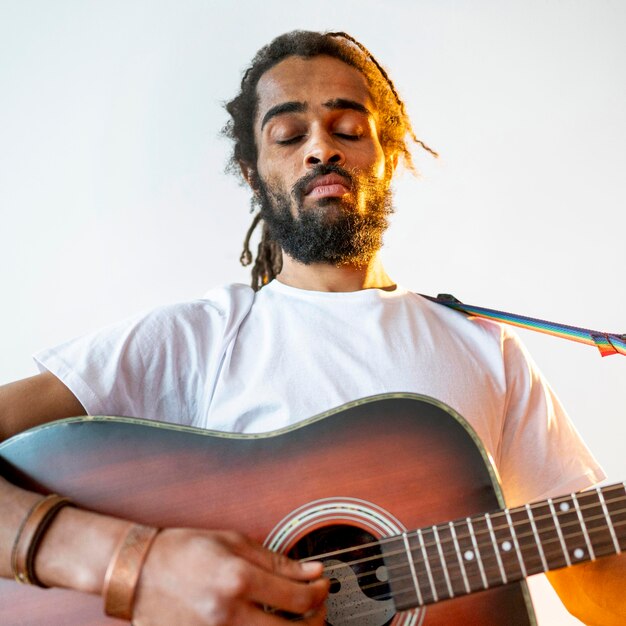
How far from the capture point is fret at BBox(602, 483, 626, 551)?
81cm

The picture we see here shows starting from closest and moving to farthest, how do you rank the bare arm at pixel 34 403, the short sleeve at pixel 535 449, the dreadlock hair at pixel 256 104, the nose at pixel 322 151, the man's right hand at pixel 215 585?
the man's right hand at pixel 215 585 < the bare arm at pixel 34 403 < the short sleeve at pixel 535 449 < the nose at pixel 322 151 < the dreadlock hair at pixel 256 104

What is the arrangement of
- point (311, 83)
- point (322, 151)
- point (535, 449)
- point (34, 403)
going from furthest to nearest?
point (311, 83)
point (322, 151)
point (535, 449)
point (34, 403)

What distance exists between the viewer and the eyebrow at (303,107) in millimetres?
1429

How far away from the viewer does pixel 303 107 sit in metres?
1.43

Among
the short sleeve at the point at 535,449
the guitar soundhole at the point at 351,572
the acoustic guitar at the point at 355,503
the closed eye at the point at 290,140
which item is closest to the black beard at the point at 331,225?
the closed eye at the point at 290,140

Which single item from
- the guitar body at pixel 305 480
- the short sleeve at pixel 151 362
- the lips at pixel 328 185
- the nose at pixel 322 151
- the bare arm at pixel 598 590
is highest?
the nose at pixel 322 151

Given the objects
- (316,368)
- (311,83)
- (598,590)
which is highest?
(311,83)

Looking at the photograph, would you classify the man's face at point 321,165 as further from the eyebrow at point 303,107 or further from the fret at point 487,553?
the fret at point 487,553

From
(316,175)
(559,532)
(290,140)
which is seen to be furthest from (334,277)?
(559,532)

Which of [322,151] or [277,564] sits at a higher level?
[322,151]

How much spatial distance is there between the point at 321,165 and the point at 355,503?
771 millimetres

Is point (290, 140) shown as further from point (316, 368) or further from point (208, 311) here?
point (316, 368)

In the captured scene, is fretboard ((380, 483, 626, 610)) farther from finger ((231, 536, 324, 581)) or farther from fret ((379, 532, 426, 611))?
finger ((231, 536, 324, 581))

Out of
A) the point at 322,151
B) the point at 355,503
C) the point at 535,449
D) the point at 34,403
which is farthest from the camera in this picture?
the point at 322,151
